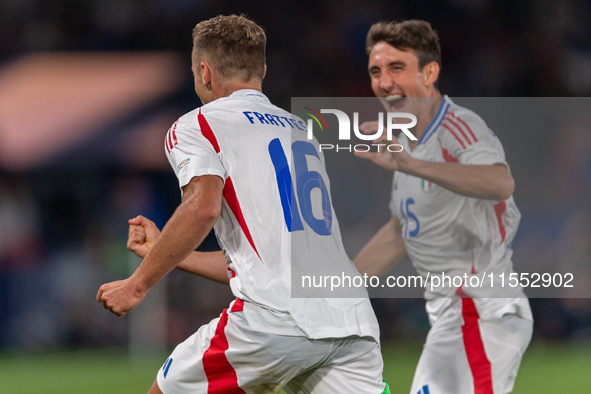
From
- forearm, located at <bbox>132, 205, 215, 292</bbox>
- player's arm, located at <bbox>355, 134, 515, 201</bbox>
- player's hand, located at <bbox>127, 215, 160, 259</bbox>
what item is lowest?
forearm, located at <bbox>132, 205, 215, 292</bbox>

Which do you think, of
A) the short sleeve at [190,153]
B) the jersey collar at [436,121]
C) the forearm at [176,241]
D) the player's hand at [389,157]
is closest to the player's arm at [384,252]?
the jersey collar at [436,121]

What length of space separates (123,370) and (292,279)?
698 cm

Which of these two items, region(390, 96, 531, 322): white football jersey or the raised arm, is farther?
region(390, 96, 531, 322): white football jersey

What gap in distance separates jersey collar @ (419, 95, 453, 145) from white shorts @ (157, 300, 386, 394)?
82.0 inches

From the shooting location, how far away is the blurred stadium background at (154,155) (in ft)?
30.9

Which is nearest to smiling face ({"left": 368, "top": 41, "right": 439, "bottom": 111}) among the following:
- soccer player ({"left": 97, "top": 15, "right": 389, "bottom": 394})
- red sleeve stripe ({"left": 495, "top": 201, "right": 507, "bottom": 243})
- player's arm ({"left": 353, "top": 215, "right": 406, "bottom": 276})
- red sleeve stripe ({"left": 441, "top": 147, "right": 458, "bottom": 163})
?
red sleeve stripe ({"left": 441, "top": 147, "right": 458, "bottom": 163})

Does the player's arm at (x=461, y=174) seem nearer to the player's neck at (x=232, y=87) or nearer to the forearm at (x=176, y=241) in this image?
the player's neck at (x=232, y=87)

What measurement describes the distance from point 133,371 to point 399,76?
5853mm

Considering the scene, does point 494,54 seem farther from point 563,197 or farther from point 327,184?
point 327,184

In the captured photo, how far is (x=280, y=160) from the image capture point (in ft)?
9.90

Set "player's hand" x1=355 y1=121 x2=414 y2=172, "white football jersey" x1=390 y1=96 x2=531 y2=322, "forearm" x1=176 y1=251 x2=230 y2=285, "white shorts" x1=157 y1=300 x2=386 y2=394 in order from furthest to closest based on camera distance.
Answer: "white football jersey" x1=390 y1=96 x2=531 y2=322
"player's hand" x1=355 y1=121 x2=414 y2=172
"forearm" x1=176 y1=251 x2=230 y2=285
"white shorts" x1=157 y1=300 x2=386 y2=394

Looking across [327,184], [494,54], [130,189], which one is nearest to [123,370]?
[130,189]

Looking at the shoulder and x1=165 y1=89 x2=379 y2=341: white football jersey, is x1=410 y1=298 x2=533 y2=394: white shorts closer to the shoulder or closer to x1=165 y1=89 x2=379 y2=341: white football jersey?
the shoulder

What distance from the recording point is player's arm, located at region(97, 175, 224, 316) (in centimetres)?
276
